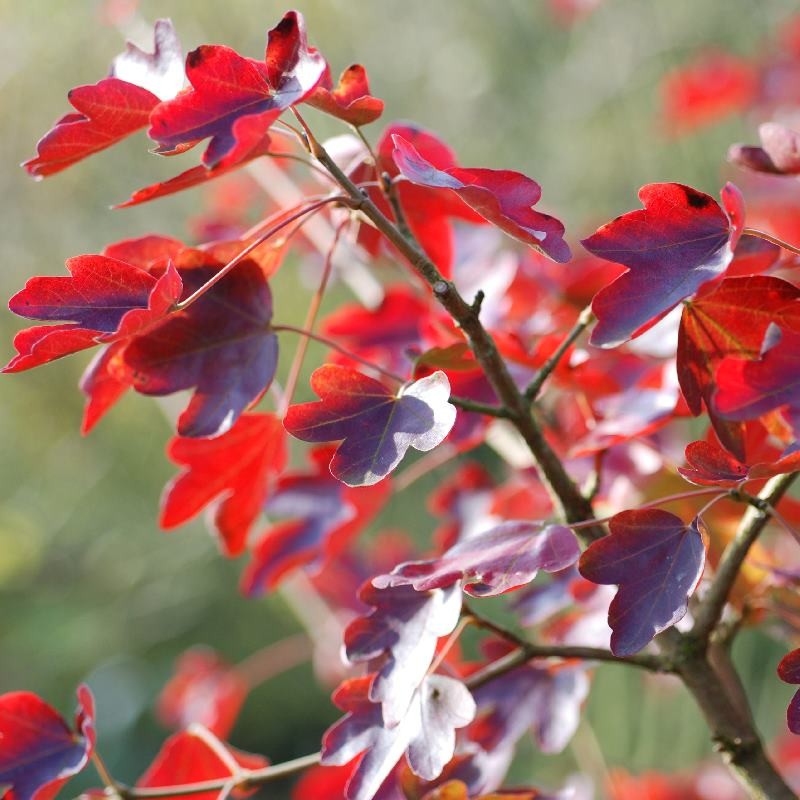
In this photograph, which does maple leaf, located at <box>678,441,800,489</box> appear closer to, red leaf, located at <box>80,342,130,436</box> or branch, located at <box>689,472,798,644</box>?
branch, located at <box>689,472,798,644</box>

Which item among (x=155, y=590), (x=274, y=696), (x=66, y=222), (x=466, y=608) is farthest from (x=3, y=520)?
(x=466, y=608)

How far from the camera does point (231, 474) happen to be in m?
0.56

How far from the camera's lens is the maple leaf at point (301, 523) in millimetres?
635

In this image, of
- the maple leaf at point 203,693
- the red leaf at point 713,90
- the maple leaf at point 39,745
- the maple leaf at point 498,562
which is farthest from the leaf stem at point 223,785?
the red leaf at point 713,90

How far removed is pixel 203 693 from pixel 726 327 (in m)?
1.00

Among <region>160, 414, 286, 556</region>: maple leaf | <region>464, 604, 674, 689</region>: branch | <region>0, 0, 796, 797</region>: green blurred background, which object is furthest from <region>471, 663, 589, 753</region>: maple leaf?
<region>0, 0, 796, 797</region>: green blurred background

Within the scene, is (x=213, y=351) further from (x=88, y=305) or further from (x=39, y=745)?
(x=39, y=745)

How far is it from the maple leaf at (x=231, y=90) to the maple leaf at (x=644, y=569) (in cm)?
21

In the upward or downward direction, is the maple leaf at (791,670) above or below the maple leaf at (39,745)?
below

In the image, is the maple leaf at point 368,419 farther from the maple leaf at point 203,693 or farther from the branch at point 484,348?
the maple leaf at point 203,693

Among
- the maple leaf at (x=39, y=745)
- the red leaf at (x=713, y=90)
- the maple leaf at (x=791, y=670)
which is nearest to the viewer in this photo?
the maple leaf at (x=791, y=670)

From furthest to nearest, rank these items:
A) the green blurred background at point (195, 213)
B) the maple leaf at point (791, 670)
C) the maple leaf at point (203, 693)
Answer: the green blurred background at point (195, 213) → the maple leaf at point (203, 693) → the maple leaf at point (791, 670)

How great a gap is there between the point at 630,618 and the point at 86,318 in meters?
0.25

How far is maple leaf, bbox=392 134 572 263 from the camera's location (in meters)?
0.37
